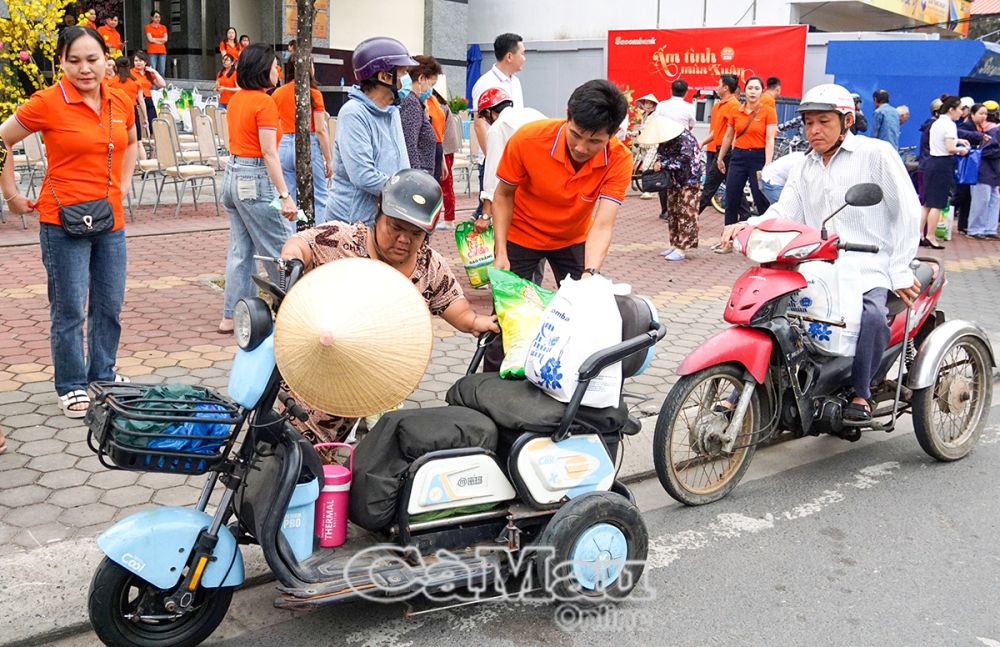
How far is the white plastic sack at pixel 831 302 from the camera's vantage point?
4.36 m

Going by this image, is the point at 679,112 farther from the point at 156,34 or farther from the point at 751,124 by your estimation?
the point at 156,34

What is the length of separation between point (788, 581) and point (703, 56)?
54.5 ft

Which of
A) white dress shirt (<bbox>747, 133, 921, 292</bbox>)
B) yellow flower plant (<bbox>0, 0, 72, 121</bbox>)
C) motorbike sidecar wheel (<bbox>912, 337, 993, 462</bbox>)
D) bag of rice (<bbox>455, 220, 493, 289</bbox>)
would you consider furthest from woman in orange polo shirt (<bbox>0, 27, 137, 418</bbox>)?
yellow flower plant (<bbox>0, 0, 72, 121</bbox>)

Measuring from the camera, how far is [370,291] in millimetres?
2709

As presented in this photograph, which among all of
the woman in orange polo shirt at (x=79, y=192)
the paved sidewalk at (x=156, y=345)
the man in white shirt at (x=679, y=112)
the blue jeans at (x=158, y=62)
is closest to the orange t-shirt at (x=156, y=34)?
the blue jeans at (x=158, y=62)

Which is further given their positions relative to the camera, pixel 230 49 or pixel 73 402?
pixel 230 49

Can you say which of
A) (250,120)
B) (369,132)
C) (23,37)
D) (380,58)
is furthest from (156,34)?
(380,58)

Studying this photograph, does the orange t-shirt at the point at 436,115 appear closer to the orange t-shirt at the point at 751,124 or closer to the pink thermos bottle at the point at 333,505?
the orange t-shirt at the point at 751,124

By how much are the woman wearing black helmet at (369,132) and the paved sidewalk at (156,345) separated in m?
1.18

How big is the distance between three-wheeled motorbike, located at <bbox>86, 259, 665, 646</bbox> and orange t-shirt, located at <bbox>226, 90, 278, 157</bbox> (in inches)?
129

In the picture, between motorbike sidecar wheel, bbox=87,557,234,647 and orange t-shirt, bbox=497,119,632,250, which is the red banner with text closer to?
orange t-shirt, bbox=497,119,632,250

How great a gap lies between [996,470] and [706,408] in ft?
5.74

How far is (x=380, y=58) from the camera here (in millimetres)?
4926

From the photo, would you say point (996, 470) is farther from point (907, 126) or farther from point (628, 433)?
point (907, 126)
